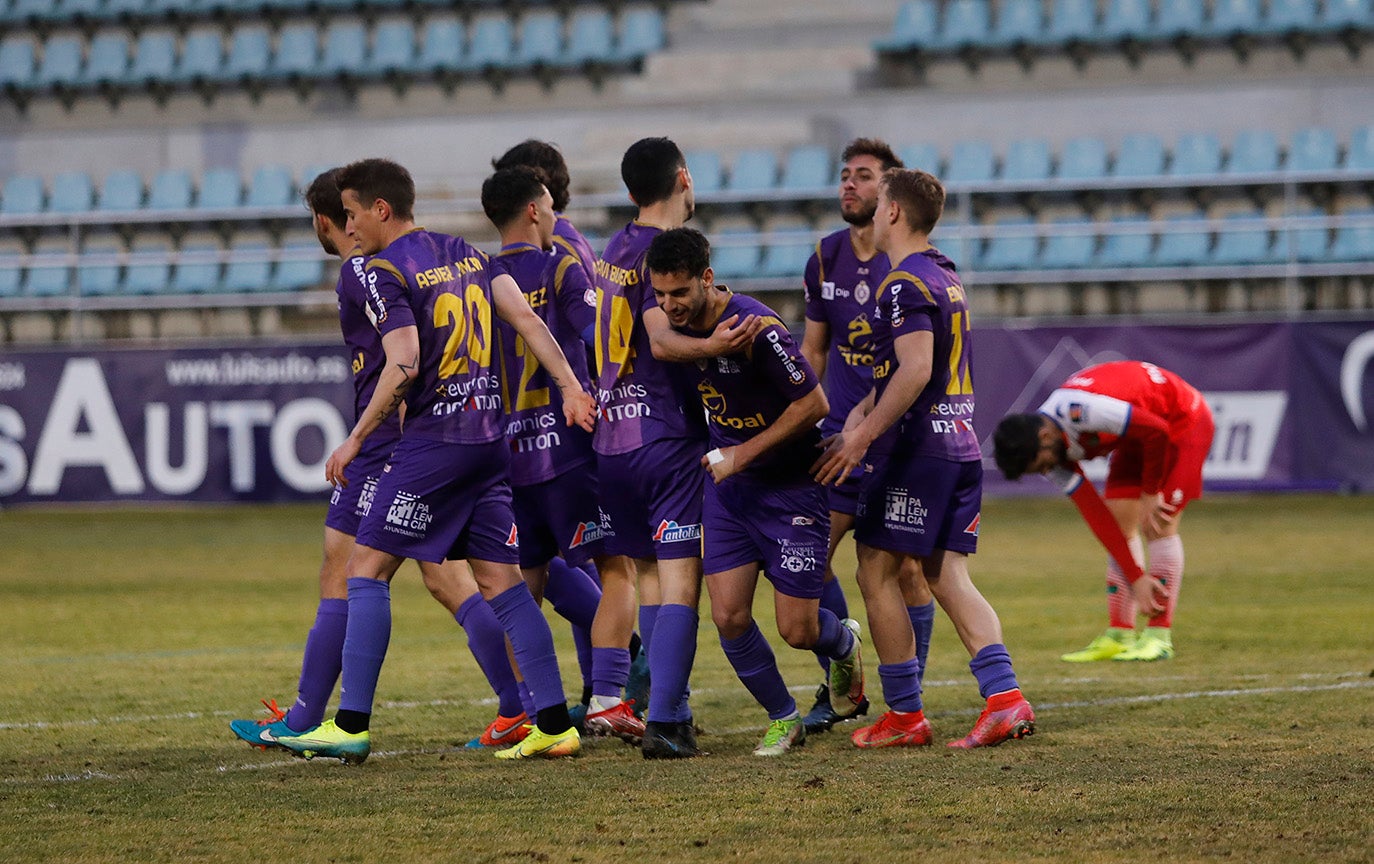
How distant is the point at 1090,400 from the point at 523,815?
3.32m

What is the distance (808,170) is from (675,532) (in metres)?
14.9

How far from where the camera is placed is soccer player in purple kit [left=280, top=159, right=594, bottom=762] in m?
5.95

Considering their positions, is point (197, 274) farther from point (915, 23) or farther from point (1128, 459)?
point (1128, 459)

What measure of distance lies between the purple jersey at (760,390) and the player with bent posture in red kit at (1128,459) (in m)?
0.68

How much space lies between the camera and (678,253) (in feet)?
18.8

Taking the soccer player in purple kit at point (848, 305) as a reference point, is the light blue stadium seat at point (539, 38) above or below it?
above

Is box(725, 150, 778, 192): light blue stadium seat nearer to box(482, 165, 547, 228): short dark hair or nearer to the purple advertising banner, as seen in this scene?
the purple advertising banner

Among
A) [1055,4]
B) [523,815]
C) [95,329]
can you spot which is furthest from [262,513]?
[523,815]

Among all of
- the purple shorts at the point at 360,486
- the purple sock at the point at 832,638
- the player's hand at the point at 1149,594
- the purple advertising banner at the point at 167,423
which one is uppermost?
the purple shorts at the point at 360,486

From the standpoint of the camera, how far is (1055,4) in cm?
2198

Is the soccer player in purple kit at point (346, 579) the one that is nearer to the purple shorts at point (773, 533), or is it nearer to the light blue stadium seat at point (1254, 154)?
the purple shorts at point (773, 533)

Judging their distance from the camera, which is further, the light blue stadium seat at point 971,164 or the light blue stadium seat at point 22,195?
the light blue stadium seat at point 22,195

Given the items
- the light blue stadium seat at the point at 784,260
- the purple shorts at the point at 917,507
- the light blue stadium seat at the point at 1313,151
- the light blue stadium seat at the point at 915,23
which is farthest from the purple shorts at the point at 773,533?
the light blue stadium seat at the point at 915,23

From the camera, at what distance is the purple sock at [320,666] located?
6109 mm
